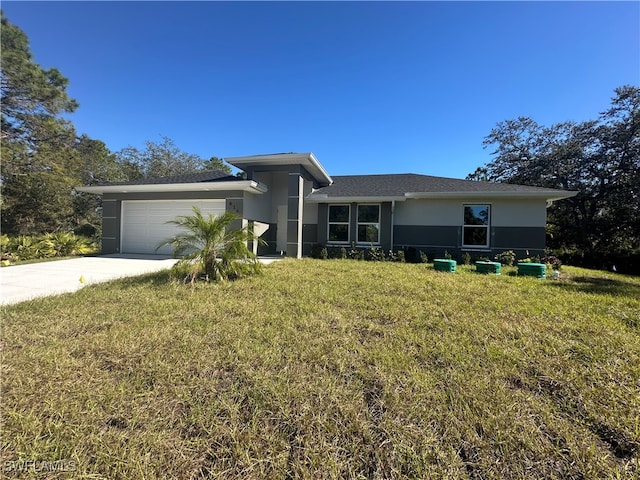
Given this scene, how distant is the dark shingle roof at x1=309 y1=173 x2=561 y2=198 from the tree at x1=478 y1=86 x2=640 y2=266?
9179 mm

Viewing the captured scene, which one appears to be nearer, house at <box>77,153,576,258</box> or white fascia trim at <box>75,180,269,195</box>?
house at <box>77,153,576,258</box>

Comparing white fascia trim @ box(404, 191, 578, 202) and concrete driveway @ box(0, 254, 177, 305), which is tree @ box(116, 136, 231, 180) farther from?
white fascia trim @ box(404, 191, 578, 202)

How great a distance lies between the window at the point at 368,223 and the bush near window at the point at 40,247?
42.4 ft

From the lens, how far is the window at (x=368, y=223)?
1217 centimetres

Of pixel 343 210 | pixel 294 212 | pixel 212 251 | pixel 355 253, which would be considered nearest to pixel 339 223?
pixel 343 210

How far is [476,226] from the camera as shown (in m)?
11.5

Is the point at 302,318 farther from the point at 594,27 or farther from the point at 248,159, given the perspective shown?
the point at 594,27

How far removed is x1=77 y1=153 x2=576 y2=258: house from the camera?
11.0m

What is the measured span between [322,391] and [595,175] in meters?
25.1

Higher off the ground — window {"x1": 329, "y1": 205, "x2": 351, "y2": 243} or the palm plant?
window {"x1": 329, "y1": 205, "x2": 351, "y2": 243}

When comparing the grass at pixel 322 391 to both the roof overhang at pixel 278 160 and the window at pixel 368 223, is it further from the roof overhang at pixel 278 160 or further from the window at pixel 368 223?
the roof overhang at pixel 278 160

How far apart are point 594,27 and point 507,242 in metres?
6.96

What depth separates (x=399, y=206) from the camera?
39.7 ft

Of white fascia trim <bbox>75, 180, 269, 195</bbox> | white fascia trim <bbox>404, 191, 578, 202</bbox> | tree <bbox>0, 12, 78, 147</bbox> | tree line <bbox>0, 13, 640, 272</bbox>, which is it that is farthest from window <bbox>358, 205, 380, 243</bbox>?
tree <bbox>0, 12, 78, 147</bbox>
